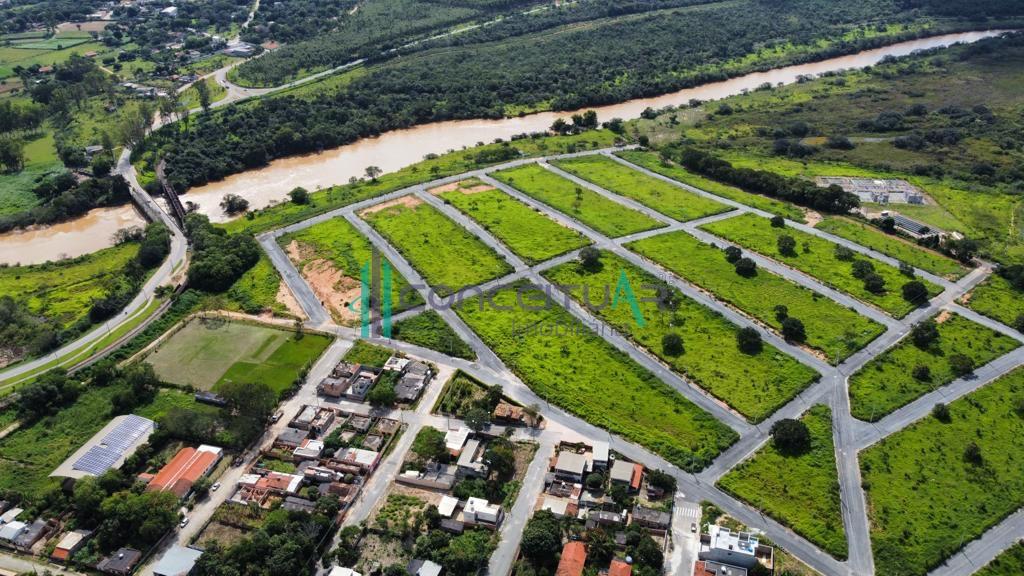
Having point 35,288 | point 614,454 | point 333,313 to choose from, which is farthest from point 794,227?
point 35,288

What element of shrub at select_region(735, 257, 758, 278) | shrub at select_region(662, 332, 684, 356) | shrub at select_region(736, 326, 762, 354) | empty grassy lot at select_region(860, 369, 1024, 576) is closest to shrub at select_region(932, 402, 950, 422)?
empty grassy lot at select_region(860, 369, 1024, 576)

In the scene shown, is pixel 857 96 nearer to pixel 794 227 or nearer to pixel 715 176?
pixel 715 176

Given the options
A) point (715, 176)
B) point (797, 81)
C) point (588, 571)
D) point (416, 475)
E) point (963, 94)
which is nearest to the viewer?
point (588, 571)

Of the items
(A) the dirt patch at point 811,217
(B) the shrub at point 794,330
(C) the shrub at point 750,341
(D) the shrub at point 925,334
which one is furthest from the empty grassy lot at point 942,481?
(A) the dirt patch at point 811,217

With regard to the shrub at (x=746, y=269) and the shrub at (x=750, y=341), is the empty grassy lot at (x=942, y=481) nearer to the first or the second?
the shrub at (x=750, y=341)

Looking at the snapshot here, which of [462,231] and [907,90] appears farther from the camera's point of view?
[907,90]

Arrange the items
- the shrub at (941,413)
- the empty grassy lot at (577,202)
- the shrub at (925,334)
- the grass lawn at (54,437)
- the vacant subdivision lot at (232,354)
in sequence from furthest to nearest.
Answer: the empty grassy lot at (577,202)
the shrub at (925,334)
the vacant subdivision lot at (232,354)
the shrub at (941,413)
the grass lawn at (54,437)

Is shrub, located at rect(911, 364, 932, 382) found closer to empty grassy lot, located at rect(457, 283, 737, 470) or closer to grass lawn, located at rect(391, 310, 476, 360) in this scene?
empty grassy lot, located at rect(457, 283, 737, 470)
